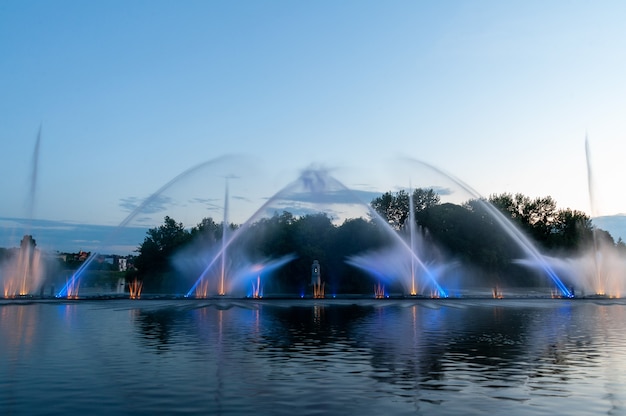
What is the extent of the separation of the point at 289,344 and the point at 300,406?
10882 mm

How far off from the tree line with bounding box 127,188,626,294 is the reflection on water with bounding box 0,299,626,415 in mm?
56641

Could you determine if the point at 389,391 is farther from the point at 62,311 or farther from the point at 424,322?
the point at 62,311

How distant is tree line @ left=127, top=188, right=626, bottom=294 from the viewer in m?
100

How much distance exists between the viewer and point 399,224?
131 meters

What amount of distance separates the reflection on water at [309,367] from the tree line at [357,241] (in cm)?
5664

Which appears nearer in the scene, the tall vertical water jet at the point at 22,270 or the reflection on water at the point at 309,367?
the reflection on water at the point at 309,367

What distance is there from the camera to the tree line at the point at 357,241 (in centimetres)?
10044

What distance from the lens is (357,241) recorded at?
10144 centimetres

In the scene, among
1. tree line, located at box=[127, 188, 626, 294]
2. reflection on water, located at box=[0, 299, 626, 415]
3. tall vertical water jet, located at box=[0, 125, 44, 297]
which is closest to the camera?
reflection on water, located at box=[0, 299, 626, 415]

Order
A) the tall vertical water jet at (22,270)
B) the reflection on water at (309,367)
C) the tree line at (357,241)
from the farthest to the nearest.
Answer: the tree line at (357,241) < the tall vertical water jet at (22,270) < the reflection on water at (309,367)

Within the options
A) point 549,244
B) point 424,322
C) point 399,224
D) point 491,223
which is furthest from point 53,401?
point 549,244

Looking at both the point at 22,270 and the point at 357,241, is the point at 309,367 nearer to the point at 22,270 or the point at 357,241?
the point at 22,270

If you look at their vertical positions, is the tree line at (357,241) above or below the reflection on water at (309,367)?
above

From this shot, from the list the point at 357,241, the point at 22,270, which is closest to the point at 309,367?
the point at 22,270
